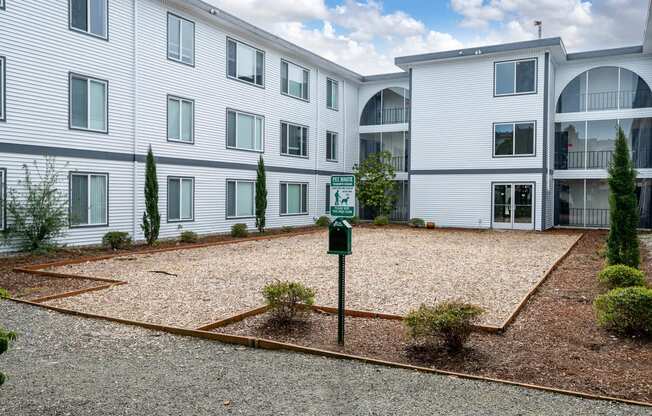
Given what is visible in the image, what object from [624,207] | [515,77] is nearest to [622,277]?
[624,207]

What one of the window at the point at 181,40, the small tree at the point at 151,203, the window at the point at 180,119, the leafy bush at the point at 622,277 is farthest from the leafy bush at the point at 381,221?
the leafy bush at the point at 622,277

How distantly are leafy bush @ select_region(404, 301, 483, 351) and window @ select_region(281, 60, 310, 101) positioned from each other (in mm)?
18940

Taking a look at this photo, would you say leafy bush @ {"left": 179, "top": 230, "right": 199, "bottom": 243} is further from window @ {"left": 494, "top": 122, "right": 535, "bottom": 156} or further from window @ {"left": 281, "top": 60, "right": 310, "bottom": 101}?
window @ {"left": 494, "top": 122, "right": 535, "bottom": 156}

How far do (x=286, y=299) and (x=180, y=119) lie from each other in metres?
13.1

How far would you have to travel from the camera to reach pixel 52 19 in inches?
561

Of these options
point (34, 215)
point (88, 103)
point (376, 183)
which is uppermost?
point (88, 103)

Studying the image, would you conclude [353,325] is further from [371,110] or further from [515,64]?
[371,110]

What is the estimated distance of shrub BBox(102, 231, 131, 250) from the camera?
14836 millimetres

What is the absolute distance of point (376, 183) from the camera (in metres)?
26.0

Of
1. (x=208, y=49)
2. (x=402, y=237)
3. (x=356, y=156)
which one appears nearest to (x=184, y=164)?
(x=208, y=49)

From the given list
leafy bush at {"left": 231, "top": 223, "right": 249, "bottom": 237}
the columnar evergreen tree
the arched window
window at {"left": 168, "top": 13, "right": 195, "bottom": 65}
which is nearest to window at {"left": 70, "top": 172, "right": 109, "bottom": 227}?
leafy bush at {"left": 231, "top": 223, "right": 249, "bottom": 237}

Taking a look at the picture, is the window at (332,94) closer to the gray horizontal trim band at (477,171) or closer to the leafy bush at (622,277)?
the gray horizontal trim band at (477,171)

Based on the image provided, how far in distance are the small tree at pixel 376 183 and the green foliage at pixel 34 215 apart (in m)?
14.9

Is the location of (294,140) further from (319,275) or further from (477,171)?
(319,275)
